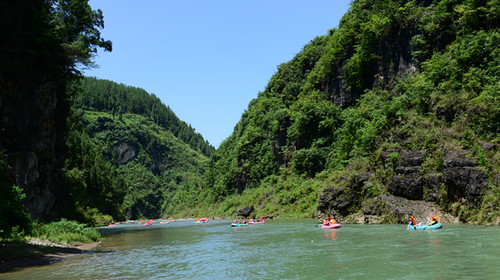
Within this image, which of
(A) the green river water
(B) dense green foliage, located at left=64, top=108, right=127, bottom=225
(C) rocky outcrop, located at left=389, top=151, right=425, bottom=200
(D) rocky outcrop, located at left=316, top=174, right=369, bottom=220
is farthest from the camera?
(B) dense green foliage, located at left=64, top=108, right=127, bottom=225

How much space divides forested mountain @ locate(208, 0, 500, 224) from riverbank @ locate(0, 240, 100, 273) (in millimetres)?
28082

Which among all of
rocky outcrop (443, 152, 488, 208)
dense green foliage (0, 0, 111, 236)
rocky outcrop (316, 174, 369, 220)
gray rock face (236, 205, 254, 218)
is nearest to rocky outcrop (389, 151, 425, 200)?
rocky outcrop (443, 152, 488, 208)

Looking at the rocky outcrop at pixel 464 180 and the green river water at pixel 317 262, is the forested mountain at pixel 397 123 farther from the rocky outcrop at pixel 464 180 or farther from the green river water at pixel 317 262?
the green river water at pixel 317 262

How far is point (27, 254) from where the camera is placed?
62.7 feet

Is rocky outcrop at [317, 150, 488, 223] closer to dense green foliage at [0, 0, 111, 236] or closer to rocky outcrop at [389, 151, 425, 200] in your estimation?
rocky outcrop at [389, 151, 425, 200]

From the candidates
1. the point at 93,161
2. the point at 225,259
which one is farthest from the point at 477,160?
the point at 93,161

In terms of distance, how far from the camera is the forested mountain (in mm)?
31141

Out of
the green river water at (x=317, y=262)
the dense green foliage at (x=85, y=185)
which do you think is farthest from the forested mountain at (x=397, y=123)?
the dense green foliage at (x=85, y=185)

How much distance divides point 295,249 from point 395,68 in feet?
130

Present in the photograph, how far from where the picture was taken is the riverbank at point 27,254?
1761cm

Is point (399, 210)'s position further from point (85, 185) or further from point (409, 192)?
point (85, 185)

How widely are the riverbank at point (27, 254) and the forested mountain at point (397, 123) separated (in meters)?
28.1

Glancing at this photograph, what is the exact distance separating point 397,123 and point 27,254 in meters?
36.9

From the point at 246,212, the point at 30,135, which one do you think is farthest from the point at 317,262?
the point at 246,212
